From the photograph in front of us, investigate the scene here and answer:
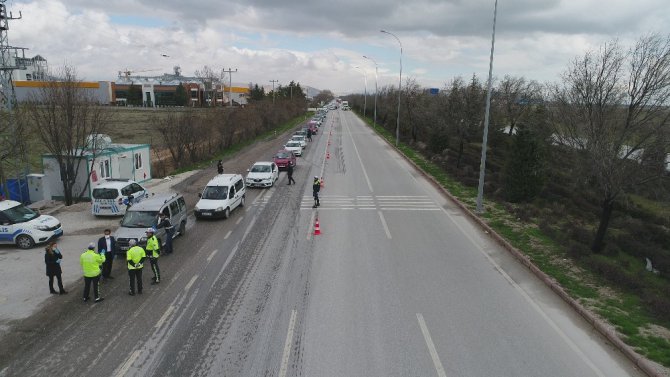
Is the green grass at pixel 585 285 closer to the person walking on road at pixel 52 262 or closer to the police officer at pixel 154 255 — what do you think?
the police officer at pixel 154 255

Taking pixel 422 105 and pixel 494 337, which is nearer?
pixel 494 337

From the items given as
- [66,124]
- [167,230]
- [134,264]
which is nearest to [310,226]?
[167,230]

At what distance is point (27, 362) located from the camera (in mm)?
8312

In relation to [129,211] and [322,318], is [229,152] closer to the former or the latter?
[129,211]

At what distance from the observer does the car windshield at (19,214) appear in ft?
50.2

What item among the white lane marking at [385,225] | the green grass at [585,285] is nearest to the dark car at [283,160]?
the white lane marking at [385,225]

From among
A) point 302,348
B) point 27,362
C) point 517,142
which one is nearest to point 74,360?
point 27,362

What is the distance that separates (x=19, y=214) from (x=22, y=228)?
88cm

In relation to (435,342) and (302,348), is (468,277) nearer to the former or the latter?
(435,342)

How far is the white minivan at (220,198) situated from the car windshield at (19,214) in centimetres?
578

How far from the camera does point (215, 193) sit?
778 inches

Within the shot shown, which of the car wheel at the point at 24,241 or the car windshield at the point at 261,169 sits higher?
the car windshield at the point at 261,169

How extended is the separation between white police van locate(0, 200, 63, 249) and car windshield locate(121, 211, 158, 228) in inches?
116

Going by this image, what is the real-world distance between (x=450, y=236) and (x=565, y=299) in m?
5.93
